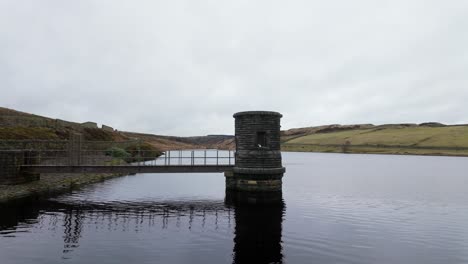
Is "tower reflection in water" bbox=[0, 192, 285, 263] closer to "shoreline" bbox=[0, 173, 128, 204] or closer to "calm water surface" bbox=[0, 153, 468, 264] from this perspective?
"calm water surface" bbox=[0, 153, 468, 264]

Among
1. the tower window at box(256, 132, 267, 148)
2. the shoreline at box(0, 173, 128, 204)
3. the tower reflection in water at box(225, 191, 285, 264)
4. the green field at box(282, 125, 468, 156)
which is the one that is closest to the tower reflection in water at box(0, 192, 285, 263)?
the tower reflection in water at box(225, 191, 285, 264)

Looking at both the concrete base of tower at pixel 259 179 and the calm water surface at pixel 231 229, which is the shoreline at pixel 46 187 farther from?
the concrete base of tower at pixel 259 179

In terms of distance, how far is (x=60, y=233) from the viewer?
64.3ft

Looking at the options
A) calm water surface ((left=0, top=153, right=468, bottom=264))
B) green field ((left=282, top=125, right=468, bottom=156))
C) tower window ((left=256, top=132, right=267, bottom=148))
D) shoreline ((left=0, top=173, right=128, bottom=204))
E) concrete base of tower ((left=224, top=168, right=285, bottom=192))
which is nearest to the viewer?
calm water surface ((left=0, top=153, right=468, bottom=264))

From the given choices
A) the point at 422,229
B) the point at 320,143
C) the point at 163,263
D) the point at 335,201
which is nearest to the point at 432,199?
the point at 335,201

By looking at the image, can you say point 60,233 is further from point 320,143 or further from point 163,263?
point 320,143

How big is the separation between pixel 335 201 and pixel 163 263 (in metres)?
21.6

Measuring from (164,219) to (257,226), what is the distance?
6.42 metres

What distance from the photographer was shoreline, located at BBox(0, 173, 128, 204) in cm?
2942

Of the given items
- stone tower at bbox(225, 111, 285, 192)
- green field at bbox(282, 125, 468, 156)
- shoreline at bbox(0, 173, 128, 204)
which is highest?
green field at bbox(282, 125, 468, 156)

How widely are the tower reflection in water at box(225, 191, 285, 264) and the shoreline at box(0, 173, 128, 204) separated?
56.8ft

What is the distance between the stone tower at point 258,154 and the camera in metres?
32.6

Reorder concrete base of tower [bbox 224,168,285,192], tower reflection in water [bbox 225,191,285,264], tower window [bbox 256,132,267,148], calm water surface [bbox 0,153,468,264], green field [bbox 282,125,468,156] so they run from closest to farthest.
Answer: calm water surface [bbox 0,153,468,264] → tower reflection in water [bbox 225,191,285,264] → concrete base of tower [bbox 224,168,285,192] → tower window [bbox 256,132,267,148] → green field [bbox 282,125,468,156]

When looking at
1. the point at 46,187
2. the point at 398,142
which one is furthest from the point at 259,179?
the point at 398,142
